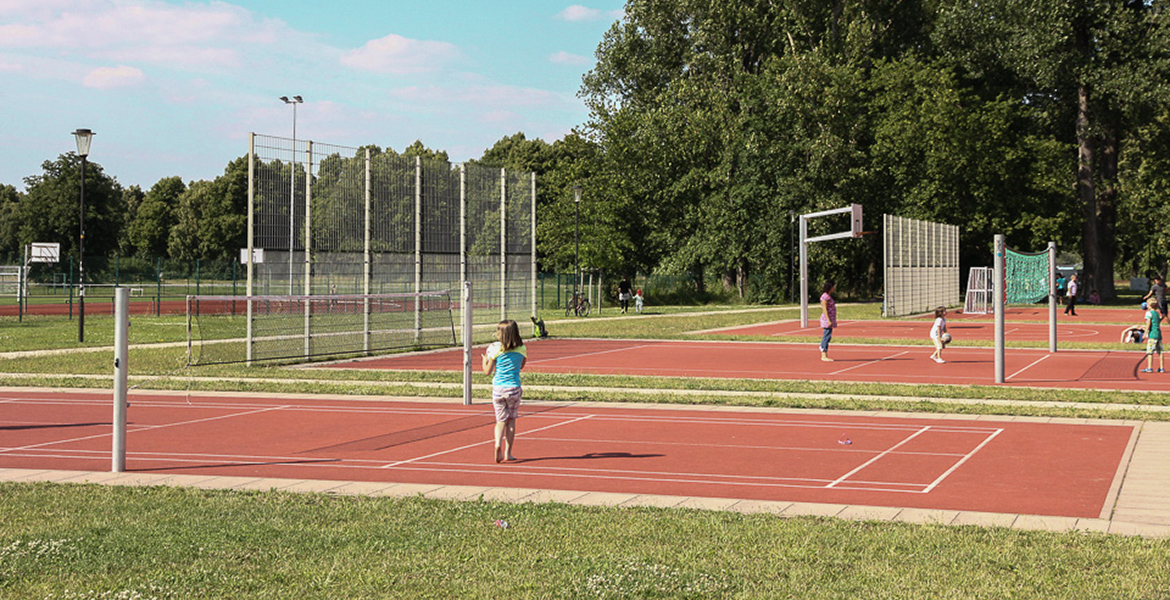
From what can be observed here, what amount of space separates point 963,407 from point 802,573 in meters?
10.0

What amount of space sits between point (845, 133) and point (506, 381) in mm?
55008

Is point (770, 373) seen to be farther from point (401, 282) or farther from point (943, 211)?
point (943, 211)

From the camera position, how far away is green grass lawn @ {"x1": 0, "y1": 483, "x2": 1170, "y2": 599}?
6.15m

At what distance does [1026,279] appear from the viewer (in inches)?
2202

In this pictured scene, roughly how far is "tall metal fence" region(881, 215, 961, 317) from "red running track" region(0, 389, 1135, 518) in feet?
110

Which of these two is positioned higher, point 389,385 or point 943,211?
point 943,211

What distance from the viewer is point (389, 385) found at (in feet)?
60.3

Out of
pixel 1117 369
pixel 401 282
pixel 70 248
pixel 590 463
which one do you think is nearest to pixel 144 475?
pixel 590 463

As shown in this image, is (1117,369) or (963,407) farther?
(1117,369)

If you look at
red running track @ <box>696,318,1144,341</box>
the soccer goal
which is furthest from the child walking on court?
the soccer goal

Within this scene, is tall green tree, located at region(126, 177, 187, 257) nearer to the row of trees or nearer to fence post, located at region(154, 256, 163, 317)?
the row of trees

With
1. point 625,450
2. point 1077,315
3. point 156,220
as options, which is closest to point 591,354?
point 625,450

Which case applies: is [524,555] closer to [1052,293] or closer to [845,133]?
[1052,293]

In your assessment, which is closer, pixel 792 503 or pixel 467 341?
pixel 792 503
